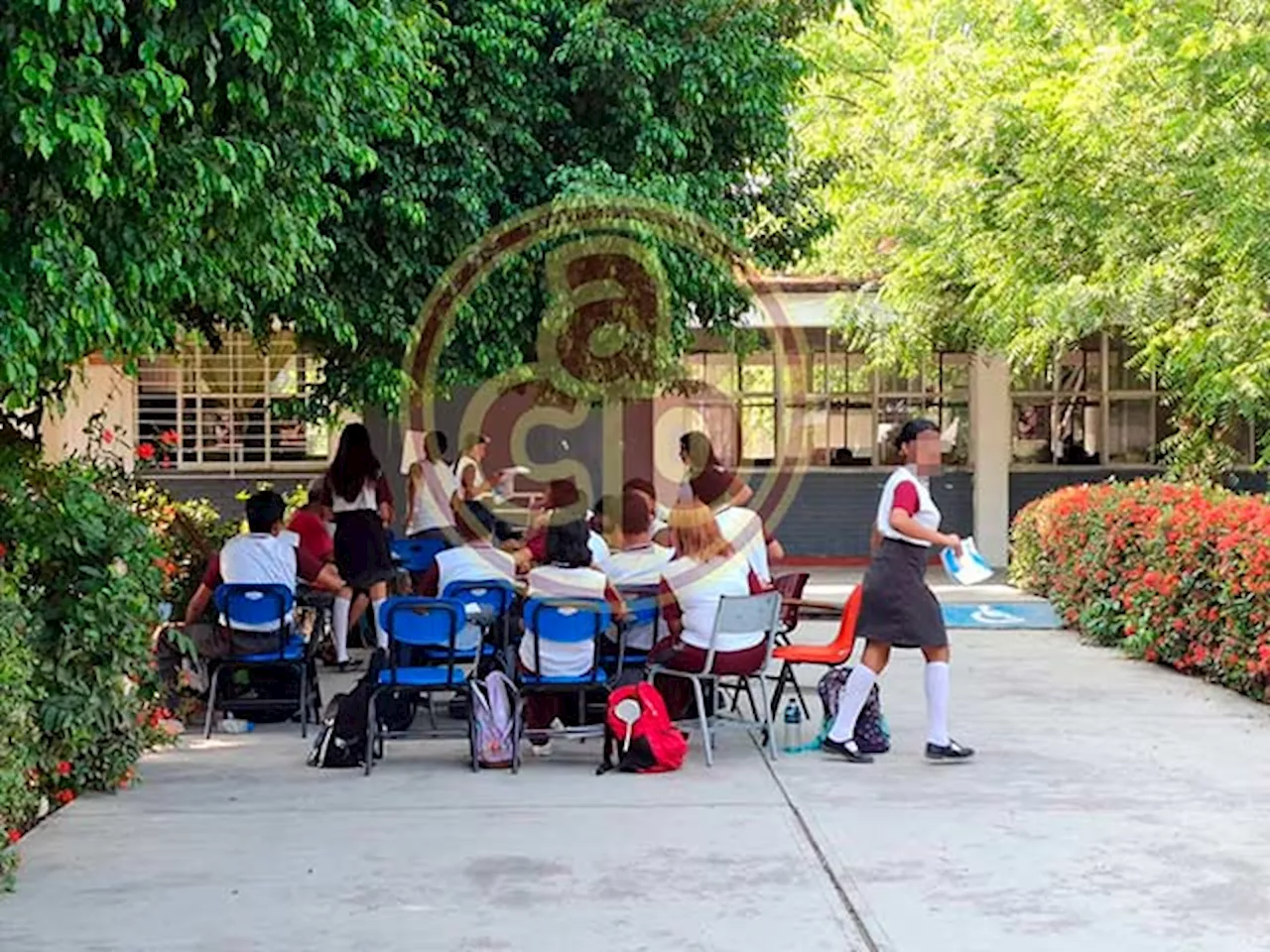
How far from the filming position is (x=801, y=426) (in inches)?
790

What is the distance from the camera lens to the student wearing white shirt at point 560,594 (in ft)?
26.4

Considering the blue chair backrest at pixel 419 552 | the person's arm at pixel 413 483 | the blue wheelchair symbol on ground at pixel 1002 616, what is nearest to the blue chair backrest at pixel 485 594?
the blue chair backrest at pixel 419 552

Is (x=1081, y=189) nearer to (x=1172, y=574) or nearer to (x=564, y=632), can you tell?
(x=1172, y=574)

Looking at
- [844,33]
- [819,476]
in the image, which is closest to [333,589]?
[819,476]

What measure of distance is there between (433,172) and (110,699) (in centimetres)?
345

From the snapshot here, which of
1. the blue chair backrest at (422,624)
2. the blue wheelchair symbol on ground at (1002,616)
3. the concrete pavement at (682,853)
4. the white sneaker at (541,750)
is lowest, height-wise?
the concrete pavement at (682,853)

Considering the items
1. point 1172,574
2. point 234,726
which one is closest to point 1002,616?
point 1172,574

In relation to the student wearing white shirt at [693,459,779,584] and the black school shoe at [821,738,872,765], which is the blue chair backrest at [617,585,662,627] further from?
the black school shoe at [821,738,872,765]

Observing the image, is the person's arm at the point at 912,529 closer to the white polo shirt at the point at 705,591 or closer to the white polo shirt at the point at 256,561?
the white polo shirt at the point at 705,591

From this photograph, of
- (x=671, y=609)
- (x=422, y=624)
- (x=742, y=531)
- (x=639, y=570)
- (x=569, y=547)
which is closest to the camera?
(x=422, y=624)

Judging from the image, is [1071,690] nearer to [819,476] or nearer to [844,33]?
[819,476]

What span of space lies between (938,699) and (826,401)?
12323mm

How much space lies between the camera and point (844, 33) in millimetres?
20219

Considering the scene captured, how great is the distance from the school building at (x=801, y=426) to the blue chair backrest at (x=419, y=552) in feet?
19.1
